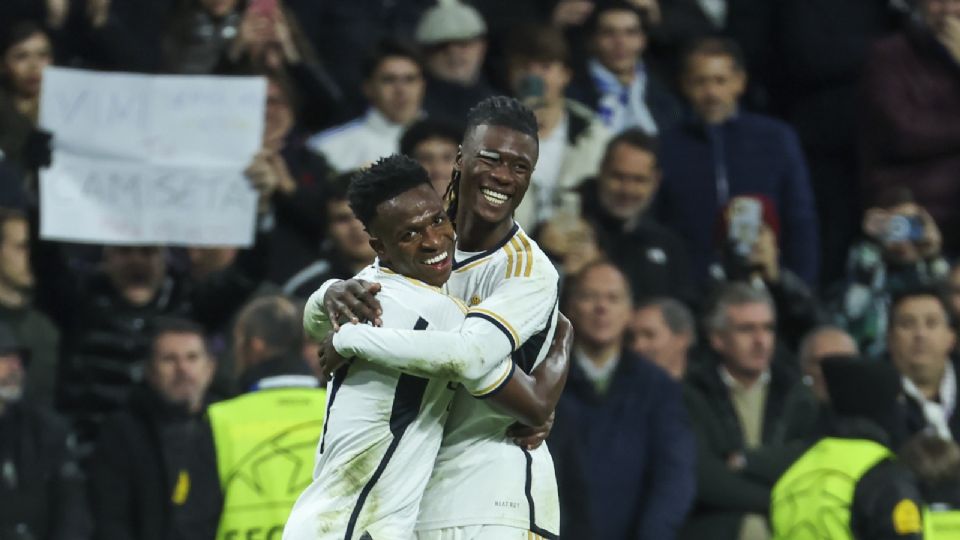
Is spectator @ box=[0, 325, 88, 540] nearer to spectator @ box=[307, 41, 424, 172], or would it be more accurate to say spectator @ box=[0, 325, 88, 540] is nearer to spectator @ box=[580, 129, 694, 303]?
spectator @ box=[307, 41, 424, 172]

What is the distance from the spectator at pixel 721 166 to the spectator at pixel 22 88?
314cm

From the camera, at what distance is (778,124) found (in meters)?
11.1

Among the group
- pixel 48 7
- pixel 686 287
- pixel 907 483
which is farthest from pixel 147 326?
pixel 907 483

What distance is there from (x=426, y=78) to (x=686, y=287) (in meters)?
1.74

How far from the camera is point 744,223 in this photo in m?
10.3

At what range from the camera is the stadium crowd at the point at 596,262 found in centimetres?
802

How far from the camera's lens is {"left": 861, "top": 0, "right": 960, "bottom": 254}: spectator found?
11.2m

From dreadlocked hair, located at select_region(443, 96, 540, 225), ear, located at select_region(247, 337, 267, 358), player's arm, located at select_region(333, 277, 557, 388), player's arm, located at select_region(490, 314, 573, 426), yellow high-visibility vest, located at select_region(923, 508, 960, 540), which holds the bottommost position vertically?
yellow high-visibility vest, located at select_region(923, 508, 960, 540)

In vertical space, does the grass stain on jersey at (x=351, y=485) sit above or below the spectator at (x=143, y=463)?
above

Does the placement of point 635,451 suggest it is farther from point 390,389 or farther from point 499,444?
point 390,389

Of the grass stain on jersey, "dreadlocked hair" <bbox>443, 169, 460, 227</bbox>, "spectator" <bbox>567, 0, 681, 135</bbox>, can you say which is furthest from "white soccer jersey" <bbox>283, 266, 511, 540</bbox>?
"spectator" <bbox>567, 0, 681, 135</bbox>

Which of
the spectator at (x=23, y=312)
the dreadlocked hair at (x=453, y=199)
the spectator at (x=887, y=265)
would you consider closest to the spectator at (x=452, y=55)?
the spectator at (x=887, y=265)

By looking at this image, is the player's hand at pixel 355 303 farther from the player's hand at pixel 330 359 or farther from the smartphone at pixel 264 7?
the smartphone at pixel 264 7

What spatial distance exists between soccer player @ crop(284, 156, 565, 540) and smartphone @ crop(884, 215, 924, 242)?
17.6 ft
